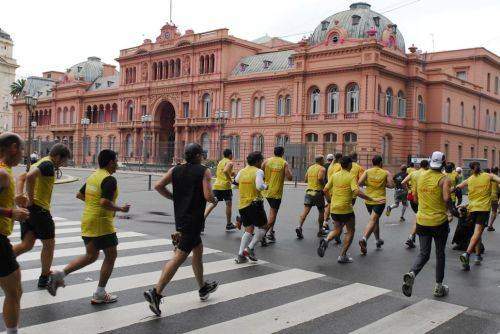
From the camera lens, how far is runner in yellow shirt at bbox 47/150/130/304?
20.0ft

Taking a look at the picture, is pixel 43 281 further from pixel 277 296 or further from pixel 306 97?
pixel 306 97

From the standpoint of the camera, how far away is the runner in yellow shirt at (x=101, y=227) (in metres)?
6.10

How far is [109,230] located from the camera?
624cm

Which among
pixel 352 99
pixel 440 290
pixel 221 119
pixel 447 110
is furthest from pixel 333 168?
pixel 447 110

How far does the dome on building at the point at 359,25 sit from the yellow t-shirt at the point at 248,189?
36.3 metres

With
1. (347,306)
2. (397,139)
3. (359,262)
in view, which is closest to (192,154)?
(347,306)

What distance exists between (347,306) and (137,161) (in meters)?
53.7

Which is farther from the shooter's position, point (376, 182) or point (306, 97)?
point (306, 97)

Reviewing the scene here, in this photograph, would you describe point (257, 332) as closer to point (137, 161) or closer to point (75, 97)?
point (137, 161)

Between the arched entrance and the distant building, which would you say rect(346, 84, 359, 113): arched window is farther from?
the distant building

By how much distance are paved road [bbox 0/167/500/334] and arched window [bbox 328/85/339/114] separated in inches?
1321

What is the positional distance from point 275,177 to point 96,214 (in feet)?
16.5

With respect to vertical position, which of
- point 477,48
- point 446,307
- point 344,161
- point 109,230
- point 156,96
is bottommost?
point 446,307

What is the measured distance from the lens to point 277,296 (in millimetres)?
6793
